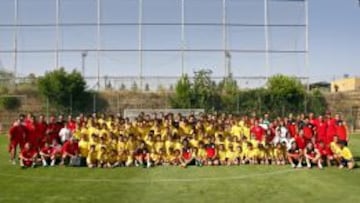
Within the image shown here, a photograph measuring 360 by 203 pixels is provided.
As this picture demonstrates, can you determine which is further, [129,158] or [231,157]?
[231,157]

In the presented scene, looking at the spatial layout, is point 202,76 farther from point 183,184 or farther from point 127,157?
point 183,184

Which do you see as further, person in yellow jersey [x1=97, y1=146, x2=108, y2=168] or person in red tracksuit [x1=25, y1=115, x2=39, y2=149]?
person in red tracksuit [x1=25, y1=115, x2=39, y2=149]

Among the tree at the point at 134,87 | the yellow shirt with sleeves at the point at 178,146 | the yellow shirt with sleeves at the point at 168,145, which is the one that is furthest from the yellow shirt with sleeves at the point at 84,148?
the tree at the point at 134,87

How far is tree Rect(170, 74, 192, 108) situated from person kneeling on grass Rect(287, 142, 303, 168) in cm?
1707

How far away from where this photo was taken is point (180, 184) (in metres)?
14.2

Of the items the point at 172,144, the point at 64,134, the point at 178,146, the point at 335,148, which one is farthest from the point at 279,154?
the point at 64,134

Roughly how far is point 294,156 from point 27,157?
7.90 metres

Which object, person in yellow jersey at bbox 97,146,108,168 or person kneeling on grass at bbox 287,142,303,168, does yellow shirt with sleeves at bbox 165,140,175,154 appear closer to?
person in yellow jersey at bbox 97,146,108,168

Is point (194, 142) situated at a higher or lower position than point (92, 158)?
higher

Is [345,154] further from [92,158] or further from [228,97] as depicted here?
[228,97]

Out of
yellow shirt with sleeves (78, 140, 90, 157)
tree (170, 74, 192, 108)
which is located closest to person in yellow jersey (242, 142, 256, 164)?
yellow shirt with sleeves (78, 140, 90, 157)

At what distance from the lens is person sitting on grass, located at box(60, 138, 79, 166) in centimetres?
1802

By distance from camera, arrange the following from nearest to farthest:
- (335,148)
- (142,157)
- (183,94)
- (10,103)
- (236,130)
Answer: (335,148) → (142,157) → (236,130) → (183,94) → (10,103)

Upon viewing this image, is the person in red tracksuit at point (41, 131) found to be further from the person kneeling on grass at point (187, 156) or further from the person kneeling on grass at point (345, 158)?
the person kneeling on grass at point (345, 158)
